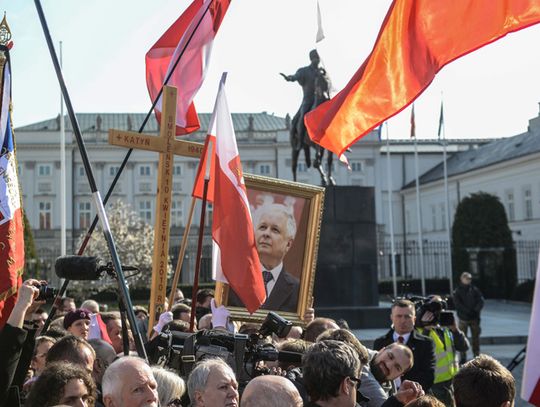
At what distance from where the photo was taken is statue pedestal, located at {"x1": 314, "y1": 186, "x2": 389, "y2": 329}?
1678 centimetres

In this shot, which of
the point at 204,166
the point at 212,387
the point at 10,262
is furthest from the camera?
the point at 204,166

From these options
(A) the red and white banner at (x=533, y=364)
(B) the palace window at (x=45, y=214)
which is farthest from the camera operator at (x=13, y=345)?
(B) the palace window at (x=45, y=214)

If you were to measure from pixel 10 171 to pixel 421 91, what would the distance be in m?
2.95

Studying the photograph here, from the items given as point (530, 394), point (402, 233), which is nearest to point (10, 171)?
point (530, 394)

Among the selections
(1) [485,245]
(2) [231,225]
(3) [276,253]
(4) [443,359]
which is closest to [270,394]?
(2) [231,225]

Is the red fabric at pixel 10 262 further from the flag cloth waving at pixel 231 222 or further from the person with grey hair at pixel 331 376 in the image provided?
the person with grey hair at pixel 331 376

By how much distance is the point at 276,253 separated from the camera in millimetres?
10039

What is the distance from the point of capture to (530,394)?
10.6ft

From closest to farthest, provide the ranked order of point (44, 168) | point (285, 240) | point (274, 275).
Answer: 1. point (274, 275)
2. point (285, 240)
3. point (44, 168)

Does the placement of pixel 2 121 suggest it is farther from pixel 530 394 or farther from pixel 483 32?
pixel 530 394

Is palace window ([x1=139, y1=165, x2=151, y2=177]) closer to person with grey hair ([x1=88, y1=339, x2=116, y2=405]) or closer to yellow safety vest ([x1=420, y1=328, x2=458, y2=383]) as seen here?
yellow safety vest ([x1=420, y1=328, x2=458, y2=383])

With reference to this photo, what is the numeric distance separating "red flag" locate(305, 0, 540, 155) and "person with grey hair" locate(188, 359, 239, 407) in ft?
8.19

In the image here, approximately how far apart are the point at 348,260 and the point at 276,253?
7055 millimetres

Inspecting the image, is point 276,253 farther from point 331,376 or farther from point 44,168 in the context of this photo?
point 44,168
